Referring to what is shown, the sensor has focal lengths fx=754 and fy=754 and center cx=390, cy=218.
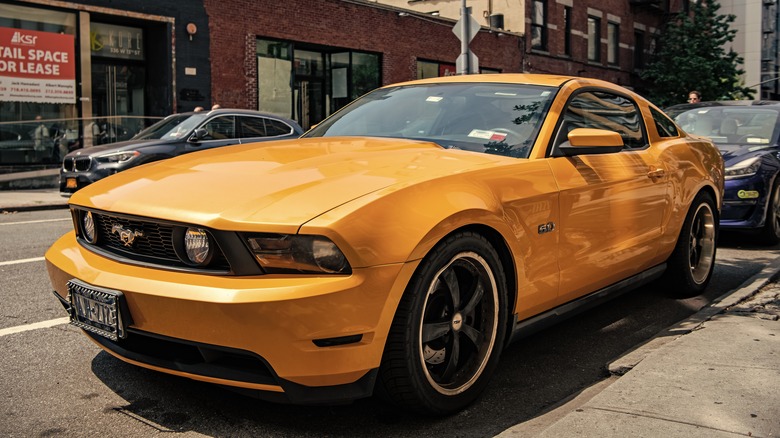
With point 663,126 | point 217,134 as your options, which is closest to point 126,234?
point 663,126

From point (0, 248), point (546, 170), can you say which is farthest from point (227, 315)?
point (0, 248)

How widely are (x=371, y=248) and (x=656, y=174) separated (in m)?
2.75

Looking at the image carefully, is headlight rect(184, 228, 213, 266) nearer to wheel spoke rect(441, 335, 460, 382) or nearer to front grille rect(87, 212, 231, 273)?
front grille rect(87, 212, 231, 273)

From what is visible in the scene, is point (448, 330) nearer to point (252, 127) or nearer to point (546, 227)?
point (546, 227)

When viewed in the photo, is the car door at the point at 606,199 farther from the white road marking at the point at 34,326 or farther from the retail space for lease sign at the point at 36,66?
the retail space for lease sign at the point at 36,66

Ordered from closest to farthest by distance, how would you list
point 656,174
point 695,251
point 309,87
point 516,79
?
1. point 516,79
2. point 656,174
3. point 695,251
4. point 309,87

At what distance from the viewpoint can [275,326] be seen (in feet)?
8.76

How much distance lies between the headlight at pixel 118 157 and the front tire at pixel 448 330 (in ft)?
32.2

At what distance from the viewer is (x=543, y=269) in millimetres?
3658

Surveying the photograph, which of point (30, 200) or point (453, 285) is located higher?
point (453, 285)

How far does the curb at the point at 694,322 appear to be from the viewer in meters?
3.84

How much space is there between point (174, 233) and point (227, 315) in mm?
468

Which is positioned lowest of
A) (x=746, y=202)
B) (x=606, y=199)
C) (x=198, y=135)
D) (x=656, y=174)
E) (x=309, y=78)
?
(x=746, y=202)

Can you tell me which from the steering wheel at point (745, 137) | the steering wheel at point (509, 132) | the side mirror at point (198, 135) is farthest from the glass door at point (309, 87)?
the steering wheel at point (509, 132)
